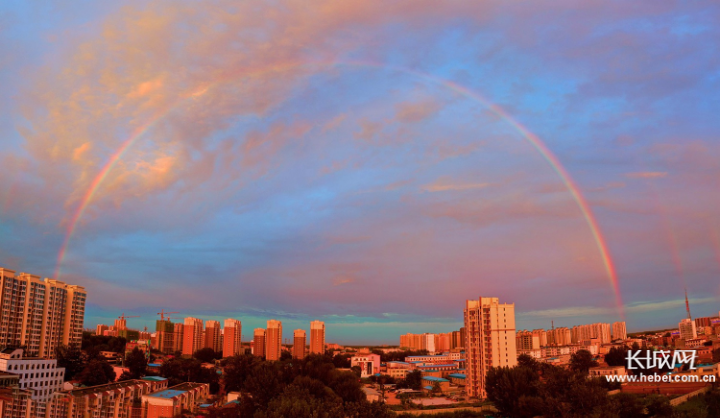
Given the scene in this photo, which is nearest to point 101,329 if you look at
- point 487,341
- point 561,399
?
point 487,341

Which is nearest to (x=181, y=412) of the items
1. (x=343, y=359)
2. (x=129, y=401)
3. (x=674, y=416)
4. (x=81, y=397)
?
(x=129, y=401)

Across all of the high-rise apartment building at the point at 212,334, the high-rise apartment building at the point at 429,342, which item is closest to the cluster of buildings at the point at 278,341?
the high-rise apartment building at the point at 212,334

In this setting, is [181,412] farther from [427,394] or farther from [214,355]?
[214,355]

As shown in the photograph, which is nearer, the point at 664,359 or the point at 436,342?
the point at 664,359

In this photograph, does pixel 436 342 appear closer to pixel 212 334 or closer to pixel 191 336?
pixel 212 334

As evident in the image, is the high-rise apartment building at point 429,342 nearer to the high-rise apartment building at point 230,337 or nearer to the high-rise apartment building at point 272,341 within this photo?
the high-rise apartment building at point 272,341
